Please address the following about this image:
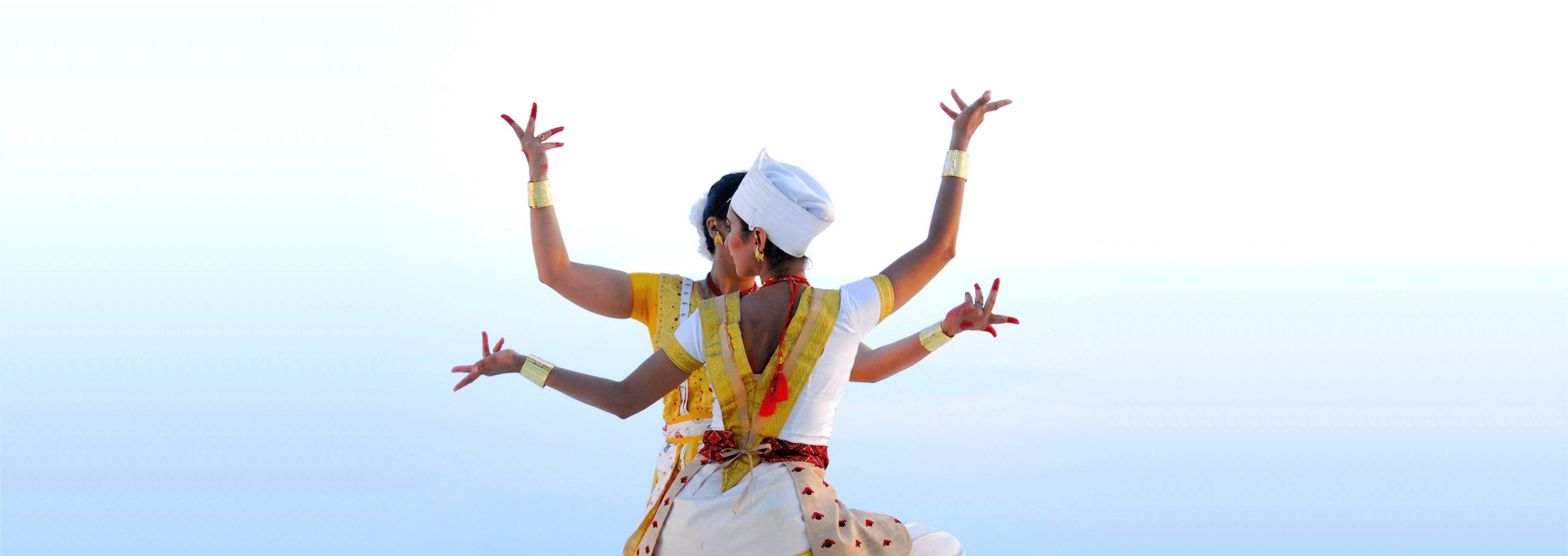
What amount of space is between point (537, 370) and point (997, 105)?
1.67m

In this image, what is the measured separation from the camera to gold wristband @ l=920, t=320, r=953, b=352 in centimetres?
371

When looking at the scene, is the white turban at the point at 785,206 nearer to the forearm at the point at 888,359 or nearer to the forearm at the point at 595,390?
the forearm at the point at 595,390

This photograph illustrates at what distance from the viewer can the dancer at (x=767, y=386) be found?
10.1ft

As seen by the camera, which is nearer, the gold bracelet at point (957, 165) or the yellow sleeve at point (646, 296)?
the gold bracelet at point (957, 165)

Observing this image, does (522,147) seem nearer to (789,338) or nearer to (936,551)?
(789,338)

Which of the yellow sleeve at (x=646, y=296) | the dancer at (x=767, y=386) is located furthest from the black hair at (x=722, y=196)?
the yellow sleeve at (x=646, y=296)

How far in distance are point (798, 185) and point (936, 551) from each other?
3.54 ft

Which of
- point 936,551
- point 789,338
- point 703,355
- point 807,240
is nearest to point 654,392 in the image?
point 703,355

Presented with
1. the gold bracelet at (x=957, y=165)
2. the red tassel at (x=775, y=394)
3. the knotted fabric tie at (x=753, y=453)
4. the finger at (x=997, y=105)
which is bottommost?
the knotted fabric tie at (x=753, y=453)

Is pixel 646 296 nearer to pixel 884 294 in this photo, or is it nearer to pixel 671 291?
pixel 671 291

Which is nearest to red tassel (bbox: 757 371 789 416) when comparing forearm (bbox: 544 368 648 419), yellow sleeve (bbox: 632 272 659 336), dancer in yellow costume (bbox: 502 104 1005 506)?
forearm (bbox: 544 368 648 419)

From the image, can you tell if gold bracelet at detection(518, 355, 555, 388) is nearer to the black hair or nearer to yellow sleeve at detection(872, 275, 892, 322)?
the black hair

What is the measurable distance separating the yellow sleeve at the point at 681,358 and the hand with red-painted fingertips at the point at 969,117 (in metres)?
1.13

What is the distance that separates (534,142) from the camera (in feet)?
A: 12.3
